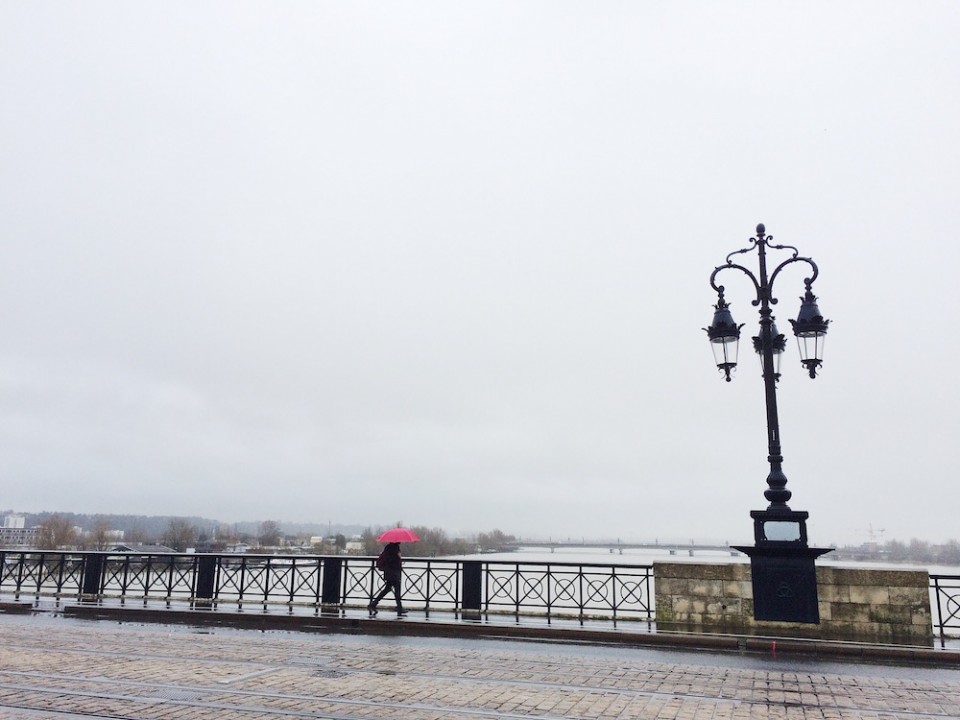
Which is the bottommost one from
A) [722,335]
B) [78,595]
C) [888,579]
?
[78,595]

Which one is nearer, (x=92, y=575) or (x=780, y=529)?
(x=780, y=529)

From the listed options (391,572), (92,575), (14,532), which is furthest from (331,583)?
(14,532)

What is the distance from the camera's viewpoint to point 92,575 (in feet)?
60.4

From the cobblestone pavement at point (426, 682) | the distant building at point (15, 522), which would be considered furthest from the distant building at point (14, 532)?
the cobblestone pavement at point (426, 682)

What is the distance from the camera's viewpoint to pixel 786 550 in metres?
11.7

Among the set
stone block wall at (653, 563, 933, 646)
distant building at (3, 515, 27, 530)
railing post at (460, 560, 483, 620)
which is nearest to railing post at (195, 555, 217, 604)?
railing post at (460, 560, 483, 620)

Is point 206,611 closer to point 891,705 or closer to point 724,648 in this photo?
point 724,648

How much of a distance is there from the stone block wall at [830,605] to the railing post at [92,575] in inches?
579

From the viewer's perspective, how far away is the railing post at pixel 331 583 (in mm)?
16438

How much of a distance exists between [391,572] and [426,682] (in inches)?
262

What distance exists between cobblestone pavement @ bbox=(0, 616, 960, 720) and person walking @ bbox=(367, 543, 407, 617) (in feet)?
9.49

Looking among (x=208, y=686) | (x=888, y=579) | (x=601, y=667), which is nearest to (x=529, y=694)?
(x=601, y=667)

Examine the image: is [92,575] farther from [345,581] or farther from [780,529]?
[780,529]

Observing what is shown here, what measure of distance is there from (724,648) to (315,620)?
8.06m
